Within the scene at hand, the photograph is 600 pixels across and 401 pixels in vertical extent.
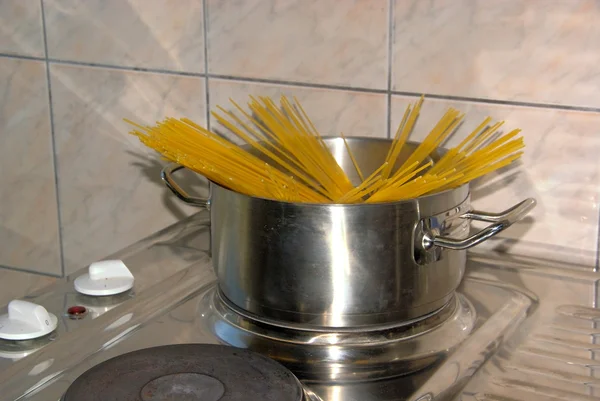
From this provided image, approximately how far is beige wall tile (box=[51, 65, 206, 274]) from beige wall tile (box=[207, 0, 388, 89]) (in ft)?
0.28

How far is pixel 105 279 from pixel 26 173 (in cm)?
55

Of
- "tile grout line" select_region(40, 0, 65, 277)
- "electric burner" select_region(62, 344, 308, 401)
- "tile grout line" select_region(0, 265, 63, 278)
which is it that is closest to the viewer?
"electric burner" select_region(62, 344, 308, 401)

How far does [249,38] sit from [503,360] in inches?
21.8

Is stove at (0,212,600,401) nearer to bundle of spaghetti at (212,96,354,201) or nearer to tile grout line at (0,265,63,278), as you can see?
bundle of spaghetti at (212,96,354,201)

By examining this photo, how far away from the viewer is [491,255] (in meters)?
0.94

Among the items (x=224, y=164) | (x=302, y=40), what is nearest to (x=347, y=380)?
(x=224, y=164)

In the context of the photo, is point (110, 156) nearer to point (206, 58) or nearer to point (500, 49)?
point (206, 58)

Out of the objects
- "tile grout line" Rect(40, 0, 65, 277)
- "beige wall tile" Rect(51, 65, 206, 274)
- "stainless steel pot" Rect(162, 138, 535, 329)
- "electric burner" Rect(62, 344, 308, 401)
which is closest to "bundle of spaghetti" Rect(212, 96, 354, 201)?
"stainless steel pot" Rect(162, 138, 535, 329)

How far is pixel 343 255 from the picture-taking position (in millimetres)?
667

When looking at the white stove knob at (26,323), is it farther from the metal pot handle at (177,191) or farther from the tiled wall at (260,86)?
the tiled wall at (260,86)

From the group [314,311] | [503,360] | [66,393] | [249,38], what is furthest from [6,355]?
[249,38]

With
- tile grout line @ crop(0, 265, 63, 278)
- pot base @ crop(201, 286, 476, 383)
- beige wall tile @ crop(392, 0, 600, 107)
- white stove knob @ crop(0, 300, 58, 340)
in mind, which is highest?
beige wall tile @ crop(392, 0, 600, 107)

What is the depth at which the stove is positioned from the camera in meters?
0.61

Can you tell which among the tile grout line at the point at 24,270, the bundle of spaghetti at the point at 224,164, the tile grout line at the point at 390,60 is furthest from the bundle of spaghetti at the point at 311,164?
the tile grout line at the point at 24,270
